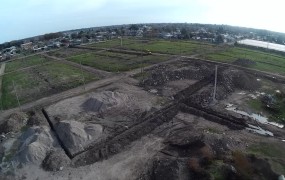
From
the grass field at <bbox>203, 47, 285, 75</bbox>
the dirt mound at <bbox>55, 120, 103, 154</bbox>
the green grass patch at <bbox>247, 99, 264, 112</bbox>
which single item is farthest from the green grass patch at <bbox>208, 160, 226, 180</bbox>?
the grass field at <bbox>203, 47, 285, 75</bbox>

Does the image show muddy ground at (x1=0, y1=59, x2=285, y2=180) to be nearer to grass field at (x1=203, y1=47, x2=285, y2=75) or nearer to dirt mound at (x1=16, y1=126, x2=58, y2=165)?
dirt mound at (x1=16, y1=126, x2=58, y2=165)

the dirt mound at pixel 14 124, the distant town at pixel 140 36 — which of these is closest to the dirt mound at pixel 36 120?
the dirt mound at pixel 14 124

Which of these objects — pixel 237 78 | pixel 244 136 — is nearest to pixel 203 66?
pixel 237 78

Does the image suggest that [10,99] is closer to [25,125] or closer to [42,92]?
[42,92]

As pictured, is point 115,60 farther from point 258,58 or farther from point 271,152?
point 271,152

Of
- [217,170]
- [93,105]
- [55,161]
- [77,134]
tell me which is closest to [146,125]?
[77,134]

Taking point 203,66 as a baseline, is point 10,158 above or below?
below

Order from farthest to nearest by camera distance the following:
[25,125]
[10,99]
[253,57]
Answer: [253,57] < [10,99] < [25,125]
